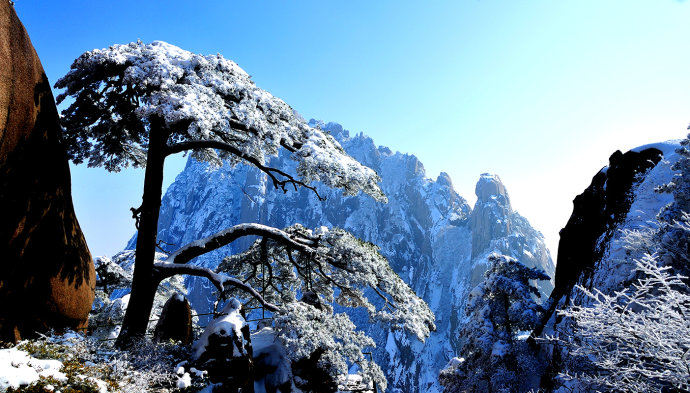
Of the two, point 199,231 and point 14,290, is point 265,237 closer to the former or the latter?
point 14,290

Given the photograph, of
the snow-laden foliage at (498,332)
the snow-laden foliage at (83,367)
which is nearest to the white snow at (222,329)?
the snow-laden foliage at (83,367)

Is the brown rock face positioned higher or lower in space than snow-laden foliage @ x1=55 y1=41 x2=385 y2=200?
lower

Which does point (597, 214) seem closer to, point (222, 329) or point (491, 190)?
point (222, 329)

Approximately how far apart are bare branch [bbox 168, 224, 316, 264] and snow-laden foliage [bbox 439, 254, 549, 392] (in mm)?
12633

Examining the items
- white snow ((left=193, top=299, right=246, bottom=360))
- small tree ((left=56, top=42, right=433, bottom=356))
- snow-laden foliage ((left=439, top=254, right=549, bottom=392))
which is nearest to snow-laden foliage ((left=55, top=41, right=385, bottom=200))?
small tree ((left=56, top=42, right=433, bottom=356))

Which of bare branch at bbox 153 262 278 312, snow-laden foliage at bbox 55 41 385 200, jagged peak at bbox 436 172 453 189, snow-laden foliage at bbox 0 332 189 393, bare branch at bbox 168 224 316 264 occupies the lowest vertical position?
snow-laden foliage at bbox 0 332 189 393

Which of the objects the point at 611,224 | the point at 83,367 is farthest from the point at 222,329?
the point at 611,224

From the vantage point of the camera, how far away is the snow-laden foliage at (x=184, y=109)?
20.9 ft

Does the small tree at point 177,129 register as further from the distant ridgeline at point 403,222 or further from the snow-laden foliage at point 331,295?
the distant ridgeline at point 403,222

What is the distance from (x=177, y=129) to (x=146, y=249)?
2903 millimetres

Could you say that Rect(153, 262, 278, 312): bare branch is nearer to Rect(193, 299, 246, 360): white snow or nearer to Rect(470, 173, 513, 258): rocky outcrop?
Rect(193, 299, 246, 360): white snow

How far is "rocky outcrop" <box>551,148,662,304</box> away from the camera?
1392 centimetres

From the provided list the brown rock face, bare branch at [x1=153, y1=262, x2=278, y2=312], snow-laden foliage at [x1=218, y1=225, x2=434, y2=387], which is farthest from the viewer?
bare branch at [x1=153, y1=262, x2=278, y2=312]

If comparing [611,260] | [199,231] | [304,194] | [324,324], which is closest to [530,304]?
[611,260]
